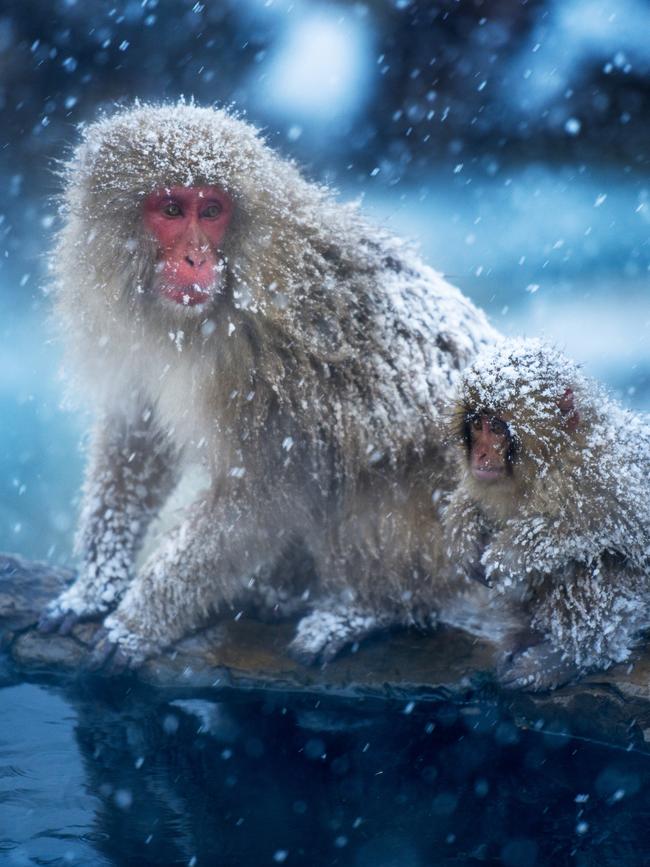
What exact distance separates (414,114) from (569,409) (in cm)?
Answer: 350

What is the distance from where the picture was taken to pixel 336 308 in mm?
2662

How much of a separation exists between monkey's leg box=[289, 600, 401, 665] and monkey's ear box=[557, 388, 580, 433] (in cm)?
102

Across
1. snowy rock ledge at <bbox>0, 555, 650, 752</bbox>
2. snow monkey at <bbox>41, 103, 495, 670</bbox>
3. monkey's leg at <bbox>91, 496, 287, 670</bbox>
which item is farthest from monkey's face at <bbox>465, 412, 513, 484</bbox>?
monkey's leg at <bbox>91, 496, 287, 670</bbox>

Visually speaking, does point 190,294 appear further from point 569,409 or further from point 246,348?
point 569,409

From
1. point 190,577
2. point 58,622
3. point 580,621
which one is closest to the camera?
point 580,621

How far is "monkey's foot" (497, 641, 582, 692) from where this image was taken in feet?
7.66

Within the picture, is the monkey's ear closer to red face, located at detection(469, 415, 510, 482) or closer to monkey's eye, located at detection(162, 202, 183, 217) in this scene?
red face, located at detection(469, 415, 510, 482)

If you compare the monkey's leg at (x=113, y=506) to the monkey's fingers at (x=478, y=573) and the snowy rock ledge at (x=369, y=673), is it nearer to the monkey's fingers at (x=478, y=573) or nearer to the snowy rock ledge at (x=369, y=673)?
the snowy rock ledge at (x=369, y=673)

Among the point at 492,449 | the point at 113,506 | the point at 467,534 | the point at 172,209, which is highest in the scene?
the point at 172,209

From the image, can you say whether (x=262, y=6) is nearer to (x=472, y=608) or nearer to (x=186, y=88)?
(x=186, y=88)

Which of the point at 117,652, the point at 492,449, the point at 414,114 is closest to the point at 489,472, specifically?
the point at 492,449

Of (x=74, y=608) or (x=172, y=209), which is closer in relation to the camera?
(x=172, y=209)

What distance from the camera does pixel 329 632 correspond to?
2820 millimetres

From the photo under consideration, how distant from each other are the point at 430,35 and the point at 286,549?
3.18 metres
